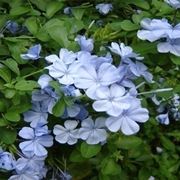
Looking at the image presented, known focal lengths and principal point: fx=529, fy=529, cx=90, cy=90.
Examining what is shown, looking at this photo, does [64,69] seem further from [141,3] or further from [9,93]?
[141,3]

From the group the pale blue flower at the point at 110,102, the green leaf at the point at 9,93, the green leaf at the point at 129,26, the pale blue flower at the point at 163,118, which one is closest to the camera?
the pale blue flower at the point at 110,102

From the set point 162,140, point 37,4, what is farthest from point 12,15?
point 162,140

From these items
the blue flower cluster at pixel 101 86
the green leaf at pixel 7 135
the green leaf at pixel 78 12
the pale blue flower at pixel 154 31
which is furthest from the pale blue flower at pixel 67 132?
the green leaf at pixel 78 12

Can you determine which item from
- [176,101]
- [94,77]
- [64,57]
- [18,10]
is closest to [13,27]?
[18,10]

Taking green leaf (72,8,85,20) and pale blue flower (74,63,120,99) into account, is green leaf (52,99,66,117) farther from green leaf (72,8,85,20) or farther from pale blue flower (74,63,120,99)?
green leaf (72,8,85,20)

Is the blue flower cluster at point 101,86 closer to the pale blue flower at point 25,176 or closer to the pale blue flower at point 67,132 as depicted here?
the pale blue flower at point 67,132

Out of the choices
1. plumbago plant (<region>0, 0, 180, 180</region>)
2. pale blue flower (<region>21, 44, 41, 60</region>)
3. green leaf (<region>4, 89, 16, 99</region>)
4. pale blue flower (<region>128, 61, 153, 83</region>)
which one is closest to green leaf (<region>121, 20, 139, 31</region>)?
plumbago plant (<region>0, 0, 180, 180</region>)

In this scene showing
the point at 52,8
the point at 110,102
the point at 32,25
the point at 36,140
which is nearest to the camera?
the point at 110,102
